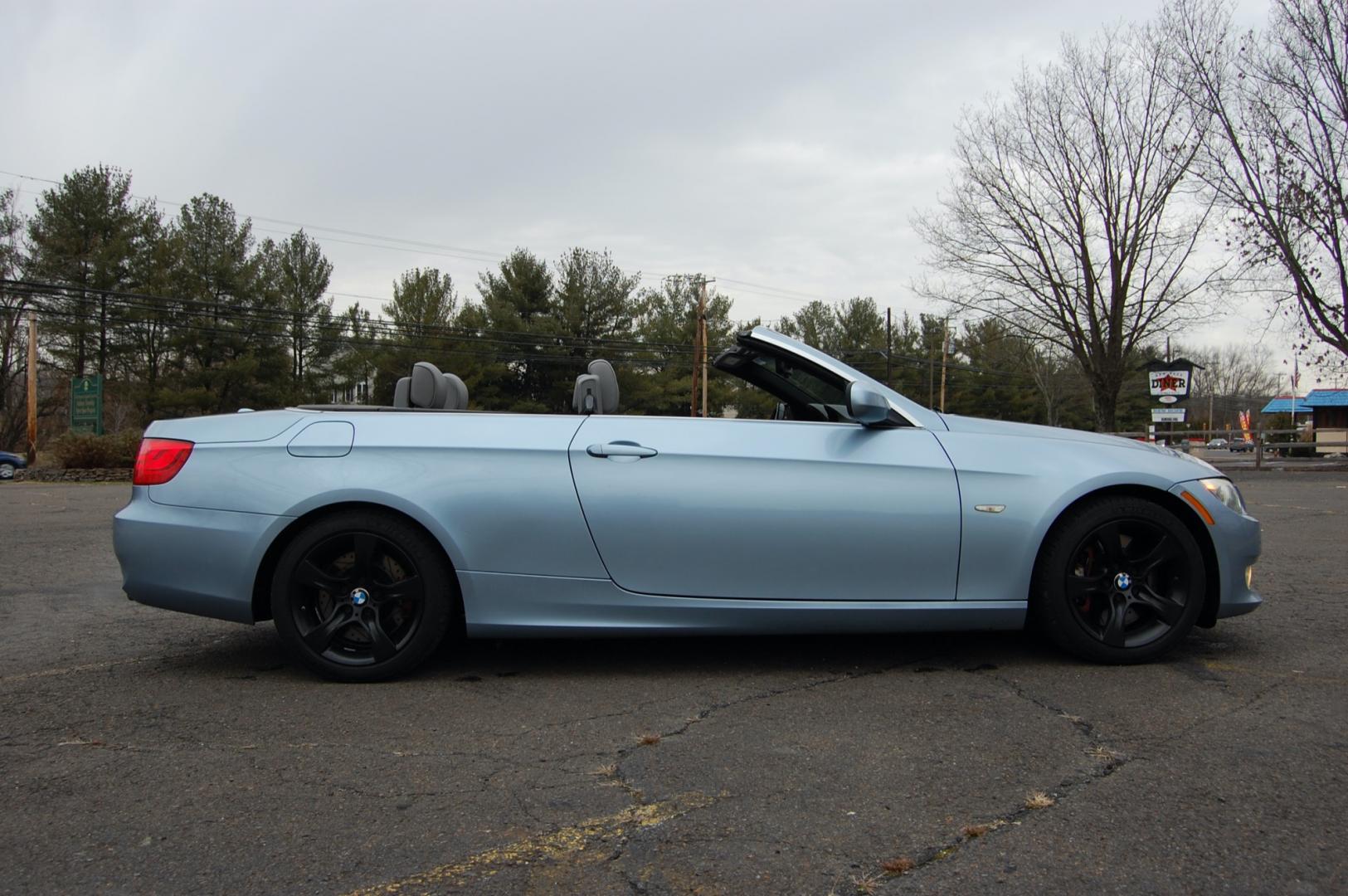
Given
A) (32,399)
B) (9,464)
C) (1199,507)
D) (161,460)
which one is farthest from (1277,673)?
(9,464)

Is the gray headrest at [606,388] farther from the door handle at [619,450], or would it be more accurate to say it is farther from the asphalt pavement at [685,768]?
the asphalt pavement at [685,768]

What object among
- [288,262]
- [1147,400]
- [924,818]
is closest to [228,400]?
[288,262]

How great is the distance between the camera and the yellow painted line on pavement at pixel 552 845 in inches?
77.6

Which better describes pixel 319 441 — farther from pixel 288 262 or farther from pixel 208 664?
pixel 288 262

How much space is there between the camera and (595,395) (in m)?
3.97

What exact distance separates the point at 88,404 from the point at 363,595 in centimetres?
2876

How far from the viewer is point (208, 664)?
12.7 feet

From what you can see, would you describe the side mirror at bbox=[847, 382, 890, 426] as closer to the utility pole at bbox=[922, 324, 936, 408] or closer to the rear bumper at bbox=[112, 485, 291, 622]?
the rear bumper at bbox=[112, 485, 291, 622]

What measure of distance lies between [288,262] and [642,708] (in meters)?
49.4

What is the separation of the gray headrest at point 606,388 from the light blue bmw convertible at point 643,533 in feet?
1.04

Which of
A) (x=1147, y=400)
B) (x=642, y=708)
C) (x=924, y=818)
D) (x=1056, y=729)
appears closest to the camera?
(x=924, y=818)

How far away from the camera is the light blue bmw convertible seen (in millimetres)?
3457

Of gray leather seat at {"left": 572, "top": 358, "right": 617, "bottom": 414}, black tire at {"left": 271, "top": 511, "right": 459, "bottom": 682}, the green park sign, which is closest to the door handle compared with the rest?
gray leather seat at {"left": 572, "top": 358, "right": 617, "bottom": 414}

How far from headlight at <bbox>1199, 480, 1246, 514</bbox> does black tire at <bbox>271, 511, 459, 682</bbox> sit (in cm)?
295
